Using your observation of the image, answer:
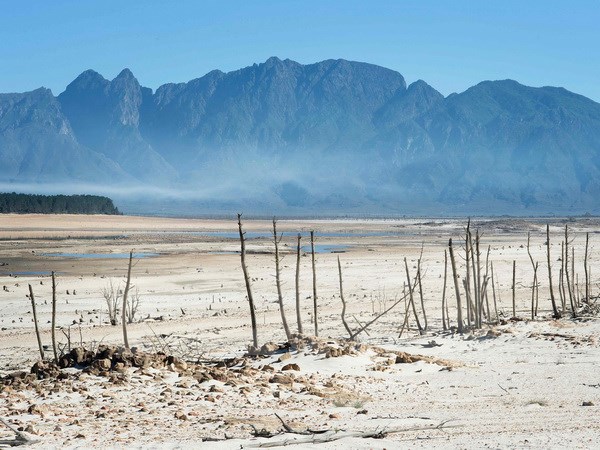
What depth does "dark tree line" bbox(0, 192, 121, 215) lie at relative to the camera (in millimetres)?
119250

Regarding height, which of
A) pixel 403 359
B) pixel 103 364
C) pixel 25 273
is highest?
pixel 103 364

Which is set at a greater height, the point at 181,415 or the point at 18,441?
the point at 18,441

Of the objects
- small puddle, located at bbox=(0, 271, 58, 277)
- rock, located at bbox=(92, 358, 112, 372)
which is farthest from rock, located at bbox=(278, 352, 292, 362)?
small puddle, located at bbox=(0, 271, 58, 277)

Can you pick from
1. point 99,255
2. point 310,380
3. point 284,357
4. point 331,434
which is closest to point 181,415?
point 331,434

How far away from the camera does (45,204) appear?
122m

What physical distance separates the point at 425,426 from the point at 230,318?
1817 cm

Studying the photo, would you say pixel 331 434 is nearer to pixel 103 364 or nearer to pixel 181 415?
pixel 181 415

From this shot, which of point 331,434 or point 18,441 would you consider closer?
point 18,441

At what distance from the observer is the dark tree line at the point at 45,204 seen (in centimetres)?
11925

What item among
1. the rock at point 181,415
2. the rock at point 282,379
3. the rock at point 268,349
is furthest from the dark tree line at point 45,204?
the rock at point 181,415

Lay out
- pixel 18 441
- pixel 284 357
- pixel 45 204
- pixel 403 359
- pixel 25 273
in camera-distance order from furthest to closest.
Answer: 1. pixel 45 204
2. pixel 25 273
3. pixel 403 359
4. pixel 284 357
5. pixel 18 441

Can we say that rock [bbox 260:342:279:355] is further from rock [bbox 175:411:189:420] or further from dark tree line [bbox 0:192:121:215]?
dark tree line [bbox 0:192:121:215]

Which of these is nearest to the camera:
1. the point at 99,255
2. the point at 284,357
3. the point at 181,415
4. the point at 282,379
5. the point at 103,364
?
the point at 181,415

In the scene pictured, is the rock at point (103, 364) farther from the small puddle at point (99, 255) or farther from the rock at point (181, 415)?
the small puddle at point (99, 255)
